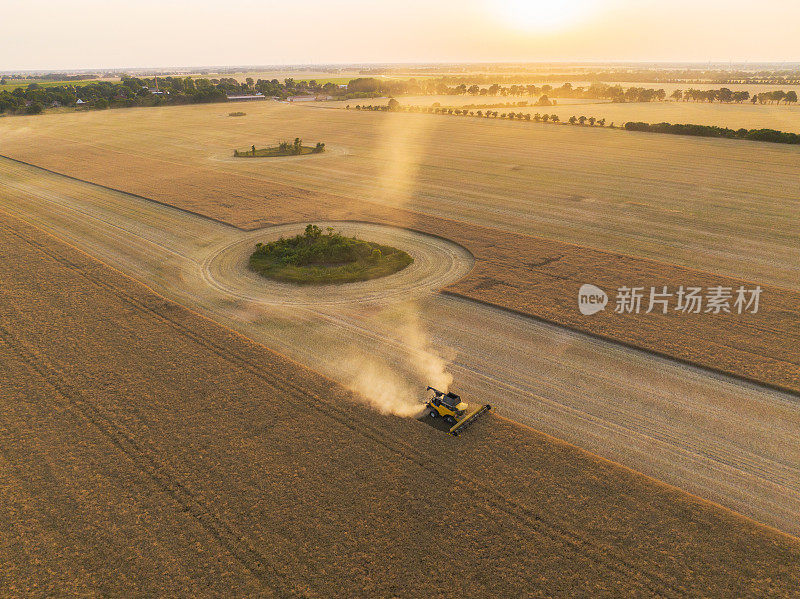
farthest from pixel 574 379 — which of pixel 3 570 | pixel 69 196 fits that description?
pixel 69 196

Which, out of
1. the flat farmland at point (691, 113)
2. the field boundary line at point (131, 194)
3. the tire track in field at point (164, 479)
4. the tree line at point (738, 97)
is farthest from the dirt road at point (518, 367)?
the tree line at point (738, 97)

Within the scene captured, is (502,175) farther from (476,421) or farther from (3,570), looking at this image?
(3,570)

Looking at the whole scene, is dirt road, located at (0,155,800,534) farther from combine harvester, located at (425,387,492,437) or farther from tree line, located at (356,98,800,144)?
tree line, located at (356,98,800,144)

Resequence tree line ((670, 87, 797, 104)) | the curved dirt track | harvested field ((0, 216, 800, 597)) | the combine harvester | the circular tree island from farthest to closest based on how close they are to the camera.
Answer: tree line ((670, 87, 797, 104)), the circular tree island, the curved dirt track, the combine harvester, harvested field ((0, 216, 800, 597))

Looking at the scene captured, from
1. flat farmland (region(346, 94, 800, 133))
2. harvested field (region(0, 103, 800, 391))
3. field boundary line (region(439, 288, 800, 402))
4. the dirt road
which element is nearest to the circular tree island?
the dirt road

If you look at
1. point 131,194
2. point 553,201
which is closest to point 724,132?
point 553,201

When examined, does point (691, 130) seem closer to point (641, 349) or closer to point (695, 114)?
point (695, 114)

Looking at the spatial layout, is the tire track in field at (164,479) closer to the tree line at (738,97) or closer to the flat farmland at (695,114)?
the flat farmland at (695,114)

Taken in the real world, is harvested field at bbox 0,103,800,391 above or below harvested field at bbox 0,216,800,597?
above
